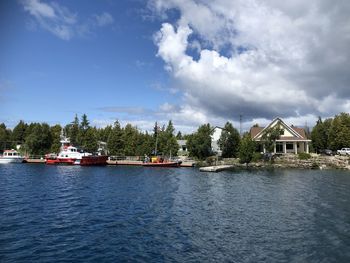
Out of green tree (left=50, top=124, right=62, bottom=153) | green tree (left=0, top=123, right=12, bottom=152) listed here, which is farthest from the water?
green tree (left=0, top=123, right=12, bottom=152)

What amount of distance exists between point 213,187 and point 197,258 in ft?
93.3

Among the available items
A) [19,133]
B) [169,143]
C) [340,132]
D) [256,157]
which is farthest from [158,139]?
[19,133]

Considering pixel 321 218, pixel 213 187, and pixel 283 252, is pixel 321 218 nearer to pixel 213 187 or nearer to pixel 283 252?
pixel 283 252

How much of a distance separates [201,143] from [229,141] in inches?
319

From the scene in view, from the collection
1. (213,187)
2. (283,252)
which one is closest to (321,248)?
(283,252)

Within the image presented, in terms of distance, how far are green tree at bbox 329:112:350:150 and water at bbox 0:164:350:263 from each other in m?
66.1

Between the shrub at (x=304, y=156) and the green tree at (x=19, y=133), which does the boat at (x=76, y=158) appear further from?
the shrub at (x=304, y=156)

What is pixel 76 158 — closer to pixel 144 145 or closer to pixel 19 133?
pixel 144 145

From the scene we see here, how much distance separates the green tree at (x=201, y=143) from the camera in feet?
308

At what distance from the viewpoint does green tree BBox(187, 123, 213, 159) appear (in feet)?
308

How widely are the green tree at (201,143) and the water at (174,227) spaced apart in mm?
55847

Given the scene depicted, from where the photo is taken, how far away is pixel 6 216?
25156mm

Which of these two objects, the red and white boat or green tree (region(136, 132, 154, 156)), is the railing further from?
the red and white boat

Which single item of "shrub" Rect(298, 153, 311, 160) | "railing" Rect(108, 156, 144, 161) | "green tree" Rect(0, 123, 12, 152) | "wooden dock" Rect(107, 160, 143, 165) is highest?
"green tree" Rect(0, 123, 12, 152)
